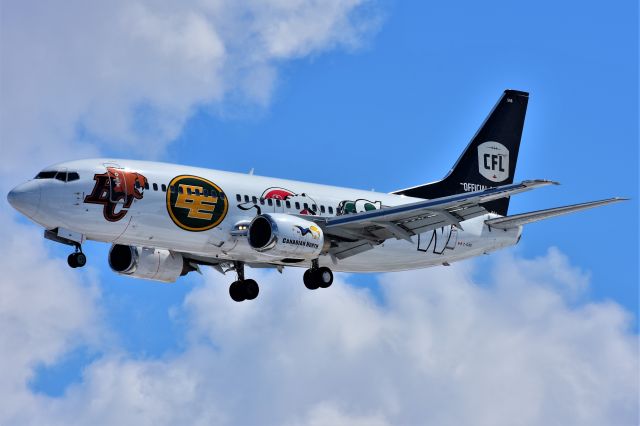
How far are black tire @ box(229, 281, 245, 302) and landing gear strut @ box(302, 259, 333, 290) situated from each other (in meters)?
3.99

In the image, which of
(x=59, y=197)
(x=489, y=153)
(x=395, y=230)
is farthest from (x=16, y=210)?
(x=489, y=153)

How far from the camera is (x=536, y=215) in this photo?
5591 centimetres

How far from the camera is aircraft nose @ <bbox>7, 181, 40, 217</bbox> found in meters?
49.0

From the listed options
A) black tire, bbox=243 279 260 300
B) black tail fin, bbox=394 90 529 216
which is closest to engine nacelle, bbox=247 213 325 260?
black tire, bbox=243 279 260 300

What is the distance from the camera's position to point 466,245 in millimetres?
59875

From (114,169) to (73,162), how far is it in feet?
5.19

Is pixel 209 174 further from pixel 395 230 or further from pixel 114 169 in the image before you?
pixel 395 230

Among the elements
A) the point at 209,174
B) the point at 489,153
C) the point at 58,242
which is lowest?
the point at 58,242

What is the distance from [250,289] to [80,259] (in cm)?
1029

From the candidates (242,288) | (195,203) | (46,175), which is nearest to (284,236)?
(195,203)

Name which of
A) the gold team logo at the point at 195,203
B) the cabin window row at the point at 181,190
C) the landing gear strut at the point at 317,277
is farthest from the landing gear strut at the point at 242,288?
the cabin window row at the point at 181,190

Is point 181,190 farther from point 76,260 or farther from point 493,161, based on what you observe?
point 493,161

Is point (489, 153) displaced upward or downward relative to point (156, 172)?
upward

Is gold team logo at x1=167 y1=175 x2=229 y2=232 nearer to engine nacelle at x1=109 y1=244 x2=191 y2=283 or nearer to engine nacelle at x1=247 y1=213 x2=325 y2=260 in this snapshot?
engine nacelle at x1=247 y1=213 x2=325 y2=260
